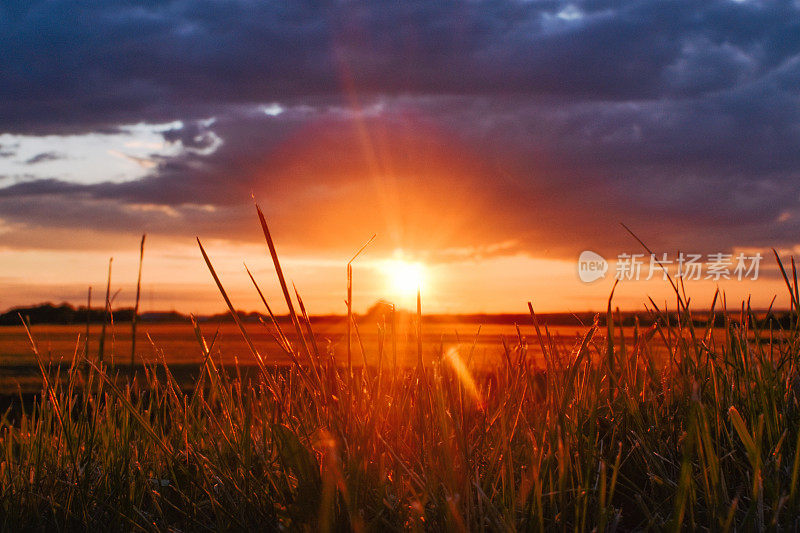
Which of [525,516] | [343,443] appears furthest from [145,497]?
[525,516]

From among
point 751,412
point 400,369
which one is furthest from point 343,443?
point 751,412

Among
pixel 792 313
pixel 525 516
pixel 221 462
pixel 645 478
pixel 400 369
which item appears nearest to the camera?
pixel 525 516

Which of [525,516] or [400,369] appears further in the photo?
[400,369]

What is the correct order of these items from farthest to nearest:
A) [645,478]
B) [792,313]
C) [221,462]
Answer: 1. [792,313]
2. [645,478]
3. [221,462]

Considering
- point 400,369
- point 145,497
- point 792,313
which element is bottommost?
point 145,497

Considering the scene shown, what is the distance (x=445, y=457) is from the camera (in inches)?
59.0

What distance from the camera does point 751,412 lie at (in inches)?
76.2

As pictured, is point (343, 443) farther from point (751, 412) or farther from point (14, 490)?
point (14, 490)

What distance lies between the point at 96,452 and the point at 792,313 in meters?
2.77

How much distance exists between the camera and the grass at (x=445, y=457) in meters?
1.54

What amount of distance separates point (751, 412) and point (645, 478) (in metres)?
0.38

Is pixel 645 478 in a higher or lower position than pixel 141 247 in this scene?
lower

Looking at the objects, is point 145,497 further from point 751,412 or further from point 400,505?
point 751,412

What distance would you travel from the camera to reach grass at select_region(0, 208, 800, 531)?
60.7 inches
